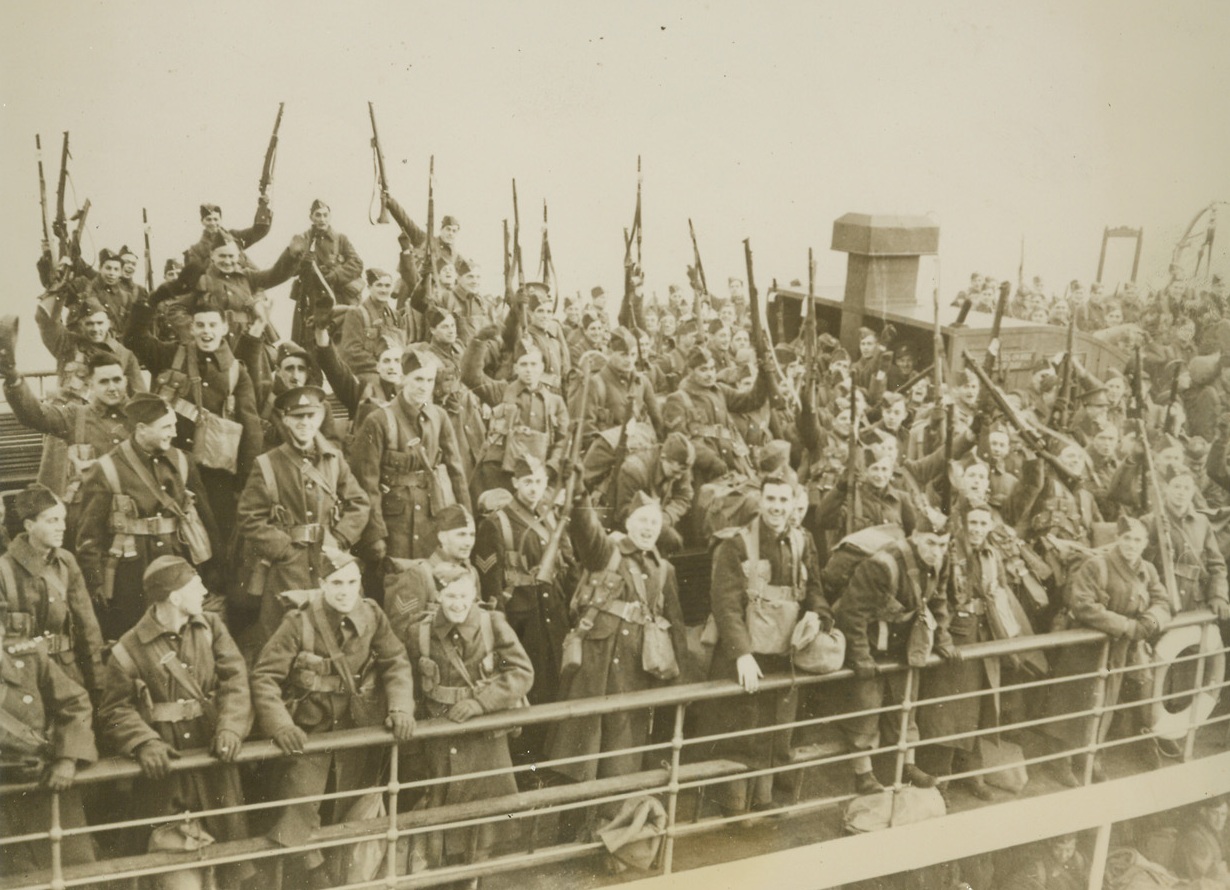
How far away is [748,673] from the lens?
12.9ft

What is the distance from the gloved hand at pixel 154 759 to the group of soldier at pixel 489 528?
0.04m

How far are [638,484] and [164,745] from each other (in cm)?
218

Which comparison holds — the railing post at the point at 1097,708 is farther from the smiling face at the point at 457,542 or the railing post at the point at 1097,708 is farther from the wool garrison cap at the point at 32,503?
the wool garrison cap at the point at 32,503

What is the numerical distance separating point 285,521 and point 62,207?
1.29 m

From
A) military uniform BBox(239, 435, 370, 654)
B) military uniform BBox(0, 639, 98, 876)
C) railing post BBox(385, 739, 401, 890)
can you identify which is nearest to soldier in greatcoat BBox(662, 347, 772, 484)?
military uniform BBox(239, 435, 370, 654)

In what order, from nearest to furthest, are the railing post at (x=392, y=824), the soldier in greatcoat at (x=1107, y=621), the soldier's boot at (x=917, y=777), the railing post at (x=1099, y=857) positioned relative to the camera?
the railing post at (x=392, y=824) → the soldier's boot at (x=917, y=777) → the soldier in greatcoat at (x=1107, y=621) → the railing post at (x=1099, y=857)

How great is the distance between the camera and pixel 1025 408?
5.24 meters

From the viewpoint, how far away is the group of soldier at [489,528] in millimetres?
3332

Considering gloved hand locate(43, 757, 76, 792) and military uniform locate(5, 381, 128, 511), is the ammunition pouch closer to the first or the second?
military uniform locate(5, 381, 128, 511)

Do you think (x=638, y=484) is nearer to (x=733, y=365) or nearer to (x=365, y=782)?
(x=733, y=365)

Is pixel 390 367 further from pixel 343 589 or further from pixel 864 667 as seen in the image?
pixel 864 667

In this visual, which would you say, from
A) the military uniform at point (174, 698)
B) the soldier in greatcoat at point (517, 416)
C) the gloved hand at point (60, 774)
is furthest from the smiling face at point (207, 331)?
the gloved hand at point (60, 774)

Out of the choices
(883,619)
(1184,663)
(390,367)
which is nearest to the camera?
(390,367)

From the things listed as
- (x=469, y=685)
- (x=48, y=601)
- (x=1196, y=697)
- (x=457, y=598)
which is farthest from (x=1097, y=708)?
(x=48, y=601)
